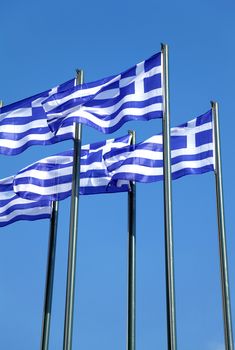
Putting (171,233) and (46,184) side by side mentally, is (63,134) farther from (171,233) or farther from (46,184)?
(171,233)

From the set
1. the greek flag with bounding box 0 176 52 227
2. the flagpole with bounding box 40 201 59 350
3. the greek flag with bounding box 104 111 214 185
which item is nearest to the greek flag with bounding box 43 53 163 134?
the greek flag with bounding box 104 111 214 185

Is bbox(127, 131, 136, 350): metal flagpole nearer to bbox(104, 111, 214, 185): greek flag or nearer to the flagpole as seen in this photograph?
bbox(104, 111, 214, 185): greek flag

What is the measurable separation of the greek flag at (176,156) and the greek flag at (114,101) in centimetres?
228

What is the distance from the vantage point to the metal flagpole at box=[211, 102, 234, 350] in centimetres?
1647

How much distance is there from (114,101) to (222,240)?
4.92 metres

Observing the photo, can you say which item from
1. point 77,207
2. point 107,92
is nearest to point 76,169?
point 77,207

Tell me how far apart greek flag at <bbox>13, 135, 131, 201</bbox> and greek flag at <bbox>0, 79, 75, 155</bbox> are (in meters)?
1.58

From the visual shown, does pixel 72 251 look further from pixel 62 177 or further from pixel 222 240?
pixel 62 177

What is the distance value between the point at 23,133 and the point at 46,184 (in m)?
2.06

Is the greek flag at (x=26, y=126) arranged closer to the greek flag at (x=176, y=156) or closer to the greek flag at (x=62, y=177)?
the greek flag at (x=62, y=177)

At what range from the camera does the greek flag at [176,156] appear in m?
19.8

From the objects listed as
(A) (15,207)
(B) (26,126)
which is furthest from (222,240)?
(A) (15,207)

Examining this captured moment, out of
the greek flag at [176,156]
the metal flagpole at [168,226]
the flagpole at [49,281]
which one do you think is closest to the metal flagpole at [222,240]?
the greek flag at [176,156]

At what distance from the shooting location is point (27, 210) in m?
22.5
